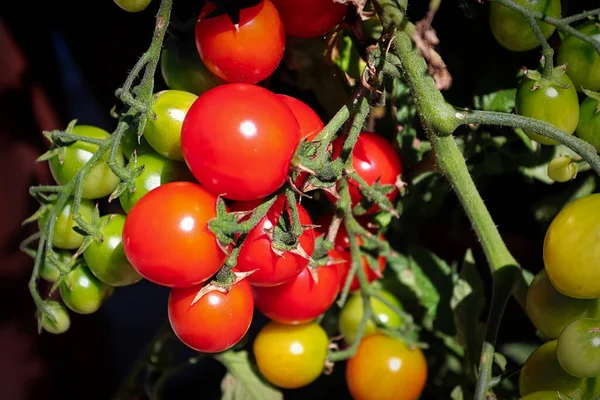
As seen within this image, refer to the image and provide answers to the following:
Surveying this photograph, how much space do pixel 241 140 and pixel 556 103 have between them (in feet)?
0.92

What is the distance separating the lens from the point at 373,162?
0.61m

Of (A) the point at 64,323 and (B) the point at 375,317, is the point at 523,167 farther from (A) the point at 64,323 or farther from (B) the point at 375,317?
(A) the point at 64,323

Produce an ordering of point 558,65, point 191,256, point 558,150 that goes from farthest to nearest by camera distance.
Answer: point 558,150 → point 558,65 → point 191,256

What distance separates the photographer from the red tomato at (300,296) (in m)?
0.60

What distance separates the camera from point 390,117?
75cm

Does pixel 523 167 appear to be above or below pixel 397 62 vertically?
below

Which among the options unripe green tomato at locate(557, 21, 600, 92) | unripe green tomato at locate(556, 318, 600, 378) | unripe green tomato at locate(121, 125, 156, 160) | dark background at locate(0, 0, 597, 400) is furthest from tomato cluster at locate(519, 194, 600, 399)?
unripe green tomato at locate(121, 125, 156, 160)

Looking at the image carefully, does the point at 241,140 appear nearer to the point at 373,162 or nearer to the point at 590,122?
the point at 373,162

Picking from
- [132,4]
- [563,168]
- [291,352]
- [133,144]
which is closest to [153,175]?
[133,144]

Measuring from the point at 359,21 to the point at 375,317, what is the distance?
0.33 meters

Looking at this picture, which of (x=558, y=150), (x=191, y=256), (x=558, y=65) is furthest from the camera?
(x=558, y=150)

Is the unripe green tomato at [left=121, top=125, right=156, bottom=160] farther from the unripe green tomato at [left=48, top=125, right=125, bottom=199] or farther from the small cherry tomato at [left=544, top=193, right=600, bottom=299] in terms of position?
the small cherry tomato at [left=544, top=193, right=600, bottom=299]

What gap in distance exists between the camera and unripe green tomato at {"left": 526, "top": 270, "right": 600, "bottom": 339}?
21.4 inches

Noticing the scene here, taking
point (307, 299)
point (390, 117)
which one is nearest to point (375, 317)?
point (307, 299)
